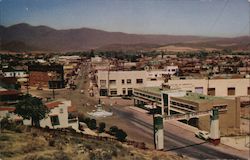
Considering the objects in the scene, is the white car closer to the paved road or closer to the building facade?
the paved road

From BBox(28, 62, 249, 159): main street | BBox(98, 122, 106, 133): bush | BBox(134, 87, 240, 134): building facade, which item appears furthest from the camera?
BBox(134, 87, 240, 134): building facade

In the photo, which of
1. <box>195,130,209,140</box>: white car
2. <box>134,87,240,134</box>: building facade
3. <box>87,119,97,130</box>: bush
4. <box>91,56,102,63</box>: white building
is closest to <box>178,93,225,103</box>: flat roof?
<box>134,87,240,134</box>: building facade

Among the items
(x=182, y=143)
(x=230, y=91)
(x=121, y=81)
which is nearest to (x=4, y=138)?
(x=182, y=143)

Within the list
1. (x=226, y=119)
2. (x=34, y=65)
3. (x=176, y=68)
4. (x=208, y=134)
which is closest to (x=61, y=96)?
(x=34, y=65)

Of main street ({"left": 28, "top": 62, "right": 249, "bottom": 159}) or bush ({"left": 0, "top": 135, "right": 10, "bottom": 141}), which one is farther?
main street ({"left": 28, "top": 62, "right": 249, "bottom": 159})

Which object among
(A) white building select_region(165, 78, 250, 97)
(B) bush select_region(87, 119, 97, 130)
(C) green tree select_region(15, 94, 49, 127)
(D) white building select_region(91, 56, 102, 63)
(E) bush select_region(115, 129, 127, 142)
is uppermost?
(D) white building select_region(91, 56, 102, 63)

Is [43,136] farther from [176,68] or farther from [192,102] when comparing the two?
[176,68]
